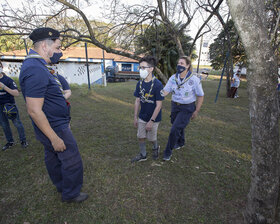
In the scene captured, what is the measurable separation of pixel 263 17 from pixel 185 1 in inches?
231

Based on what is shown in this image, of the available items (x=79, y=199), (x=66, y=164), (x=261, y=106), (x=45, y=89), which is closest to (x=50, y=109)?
(x=45, y=89)

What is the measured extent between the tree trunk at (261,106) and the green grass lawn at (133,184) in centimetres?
53

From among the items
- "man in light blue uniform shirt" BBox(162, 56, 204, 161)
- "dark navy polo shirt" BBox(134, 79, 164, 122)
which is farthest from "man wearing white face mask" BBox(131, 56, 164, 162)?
"man in light blue uniform shirt" BBox(162, 56, 204, 161)

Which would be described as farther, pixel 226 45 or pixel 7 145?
pixel 226 45

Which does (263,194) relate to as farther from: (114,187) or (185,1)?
(185,1)

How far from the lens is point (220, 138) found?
15.5 ft

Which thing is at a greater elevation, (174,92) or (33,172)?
(174,92)

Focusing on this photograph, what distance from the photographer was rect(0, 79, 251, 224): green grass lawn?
226cm

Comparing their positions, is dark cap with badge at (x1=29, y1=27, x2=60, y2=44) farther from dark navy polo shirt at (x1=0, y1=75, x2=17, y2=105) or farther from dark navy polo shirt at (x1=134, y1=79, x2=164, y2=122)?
dark navy polo shirt at (x1=0, y1=75, x2=17, y2=105)

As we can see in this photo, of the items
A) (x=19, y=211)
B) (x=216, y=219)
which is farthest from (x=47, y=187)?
(x=216, y=219)

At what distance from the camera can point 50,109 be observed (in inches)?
72.9

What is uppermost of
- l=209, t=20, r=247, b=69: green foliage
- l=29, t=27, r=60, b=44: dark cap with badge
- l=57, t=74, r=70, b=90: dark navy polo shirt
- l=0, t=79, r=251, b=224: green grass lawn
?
l=209, t=20, r=247, b=69: green foliage

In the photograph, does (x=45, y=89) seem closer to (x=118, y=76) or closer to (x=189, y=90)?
(x=189, y=90)

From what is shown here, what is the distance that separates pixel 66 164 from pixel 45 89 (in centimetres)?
100
